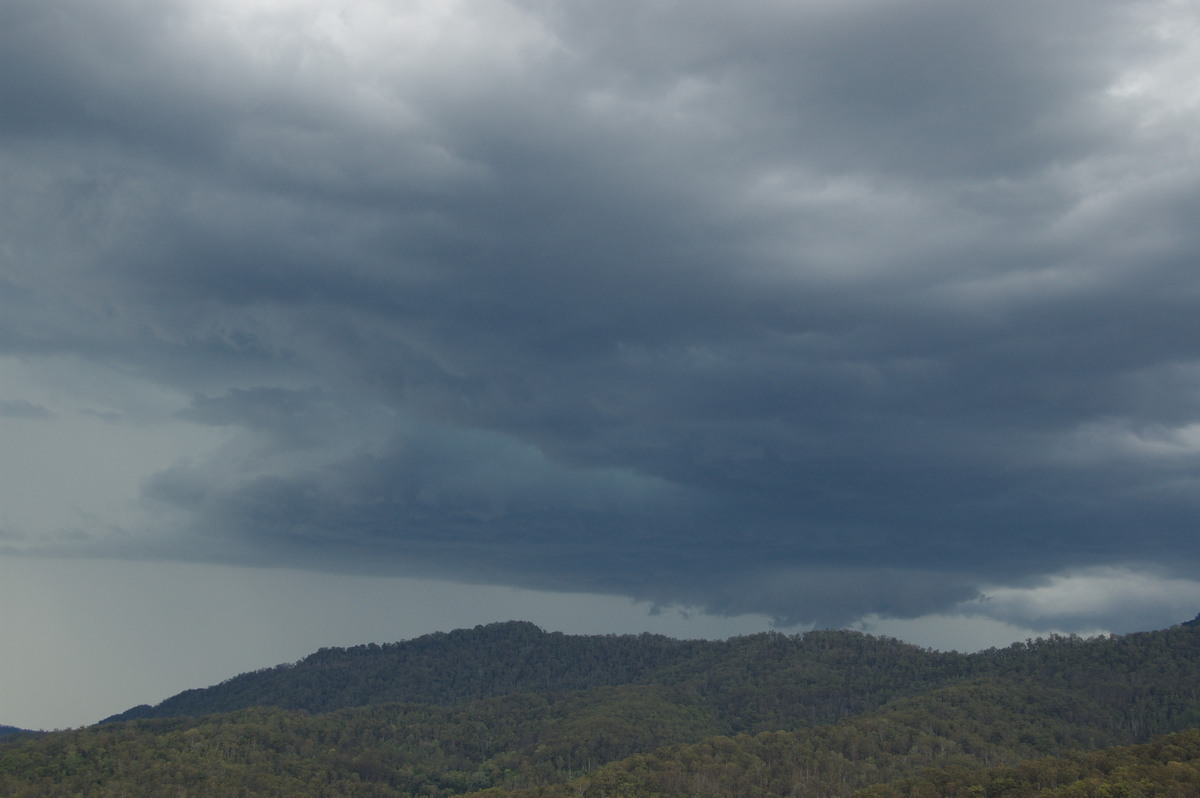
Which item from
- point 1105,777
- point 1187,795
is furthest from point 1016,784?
point 1187,795

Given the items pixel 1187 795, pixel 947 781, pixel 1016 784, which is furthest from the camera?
pixel 947 781

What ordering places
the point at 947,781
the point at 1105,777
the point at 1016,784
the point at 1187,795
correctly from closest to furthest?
the point at 1187,795 < the point at 1105,777 < the point at 1016,784 < the point at 947,781

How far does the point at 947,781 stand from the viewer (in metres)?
200

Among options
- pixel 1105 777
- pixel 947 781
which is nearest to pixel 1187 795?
pixel 1105 777

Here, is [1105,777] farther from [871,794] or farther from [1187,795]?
[871,794]

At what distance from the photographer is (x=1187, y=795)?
497ft

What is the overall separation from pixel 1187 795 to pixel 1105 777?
23.3 m

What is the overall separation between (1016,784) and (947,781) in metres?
17.3

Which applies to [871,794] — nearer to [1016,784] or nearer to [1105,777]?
[1016,784]

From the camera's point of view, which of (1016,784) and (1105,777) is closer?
(1105,777)

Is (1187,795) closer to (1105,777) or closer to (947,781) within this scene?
(1105,777)

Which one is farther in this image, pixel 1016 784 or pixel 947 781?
pixel 947 781

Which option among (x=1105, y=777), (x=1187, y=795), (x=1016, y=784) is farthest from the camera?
→ (x=1016, y=784)

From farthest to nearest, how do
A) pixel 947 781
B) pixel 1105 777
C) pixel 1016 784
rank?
1. pixel 947 781
2. pixel 1016 784
3. pixel 1105 777
